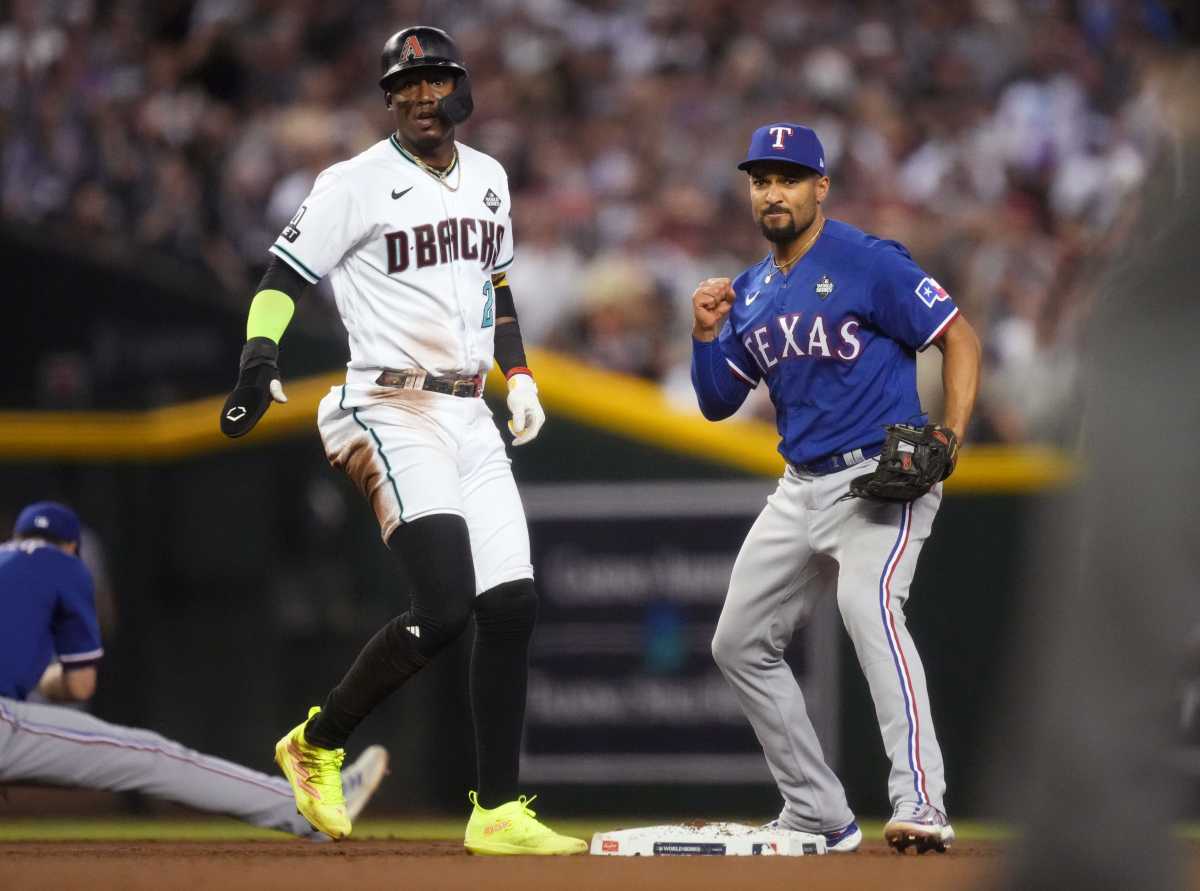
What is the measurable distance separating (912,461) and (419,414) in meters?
1.34

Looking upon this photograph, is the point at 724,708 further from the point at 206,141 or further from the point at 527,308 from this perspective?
the point at 206,141

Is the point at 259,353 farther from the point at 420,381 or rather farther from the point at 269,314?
the point at 420,381

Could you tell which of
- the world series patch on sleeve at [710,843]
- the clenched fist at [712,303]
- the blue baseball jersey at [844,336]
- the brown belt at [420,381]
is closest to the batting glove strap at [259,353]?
the brown belt at [420,381]

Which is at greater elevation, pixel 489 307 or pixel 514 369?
pixel 489 307

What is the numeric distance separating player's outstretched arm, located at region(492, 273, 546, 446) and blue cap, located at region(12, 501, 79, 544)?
169 cm

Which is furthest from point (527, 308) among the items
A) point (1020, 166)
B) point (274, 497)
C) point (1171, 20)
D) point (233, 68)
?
point (1171, 20)

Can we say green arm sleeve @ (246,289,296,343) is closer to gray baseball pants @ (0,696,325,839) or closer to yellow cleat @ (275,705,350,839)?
yellow cleat @ (275,705,350,839)

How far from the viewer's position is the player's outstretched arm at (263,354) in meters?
4.83

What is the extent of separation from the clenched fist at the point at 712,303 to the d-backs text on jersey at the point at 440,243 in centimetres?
62

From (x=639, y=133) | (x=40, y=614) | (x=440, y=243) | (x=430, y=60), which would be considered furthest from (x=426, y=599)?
(x=639, y=133)

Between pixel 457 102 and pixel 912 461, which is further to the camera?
pixel 457 102

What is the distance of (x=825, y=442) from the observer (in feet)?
16.9

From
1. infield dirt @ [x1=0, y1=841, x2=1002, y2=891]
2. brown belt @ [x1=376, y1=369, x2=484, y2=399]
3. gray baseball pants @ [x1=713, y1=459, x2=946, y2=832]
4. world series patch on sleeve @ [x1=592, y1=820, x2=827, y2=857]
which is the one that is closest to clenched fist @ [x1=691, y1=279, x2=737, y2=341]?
gray baseball pants @ [x1=713, y1=459, x2=946, y2=832]

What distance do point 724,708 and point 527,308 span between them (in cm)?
317
